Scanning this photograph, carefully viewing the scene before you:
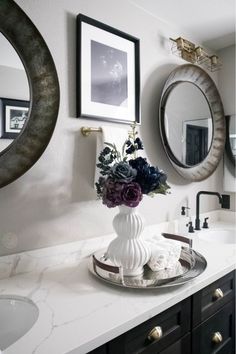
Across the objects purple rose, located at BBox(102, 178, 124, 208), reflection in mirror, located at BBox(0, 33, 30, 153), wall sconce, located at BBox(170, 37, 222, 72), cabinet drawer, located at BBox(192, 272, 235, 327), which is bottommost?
cabinet drawer, located at BBox(192, 272, 235, 327)

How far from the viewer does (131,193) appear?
980mm

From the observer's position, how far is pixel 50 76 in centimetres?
114

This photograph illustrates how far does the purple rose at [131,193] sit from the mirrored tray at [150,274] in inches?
10.6

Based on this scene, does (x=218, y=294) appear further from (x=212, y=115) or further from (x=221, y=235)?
(x=212, y=115)

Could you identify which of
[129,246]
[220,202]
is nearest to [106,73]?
[129,246]

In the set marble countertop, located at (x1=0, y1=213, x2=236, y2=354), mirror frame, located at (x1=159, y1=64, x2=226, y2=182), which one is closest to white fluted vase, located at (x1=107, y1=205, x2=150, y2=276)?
marble countertop, located at (x1=0, y1=213, x2=236, y2=354)

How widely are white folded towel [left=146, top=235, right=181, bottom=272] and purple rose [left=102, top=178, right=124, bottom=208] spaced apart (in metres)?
0.29

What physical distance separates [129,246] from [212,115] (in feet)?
4.71

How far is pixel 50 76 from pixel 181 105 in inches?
39.9

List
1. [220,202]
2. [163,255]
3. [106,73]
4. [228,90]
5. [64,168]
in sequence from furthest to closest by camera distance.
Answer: [228,90] < [220,202] < [106,73] < [64,168] < [163,255]

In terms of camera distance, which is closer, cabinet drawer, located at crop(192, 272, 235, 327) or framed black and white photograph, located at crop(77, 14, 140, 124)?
cabinet drawer, located at crop(192, 272, 235, 327)

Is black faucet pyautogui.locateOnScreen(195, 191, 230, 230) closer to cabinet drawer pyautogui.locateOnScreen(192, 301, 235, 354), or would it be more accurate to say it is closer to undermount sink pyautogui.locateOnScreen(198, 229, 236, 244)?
undermount sink pyautogui.locateOnScreen(198, 229, 236, 244)

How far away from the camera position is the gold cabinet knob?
0.86 metres

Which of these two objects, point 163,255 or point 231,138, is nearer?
point 163,255
